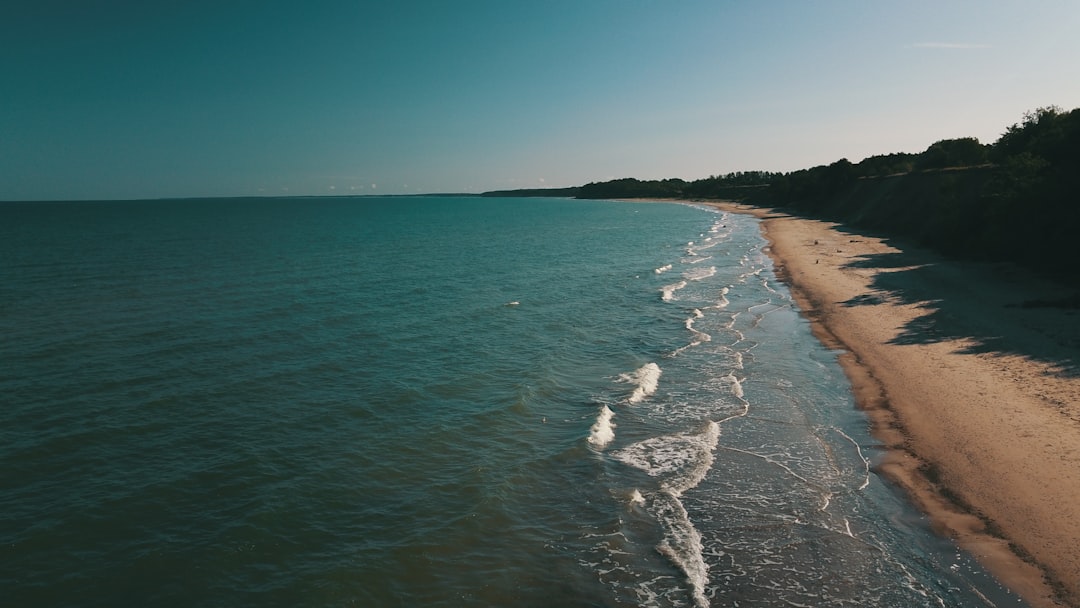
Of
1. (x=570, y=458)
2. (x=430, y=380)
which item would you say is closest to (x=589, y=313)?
(x=430, y=380)

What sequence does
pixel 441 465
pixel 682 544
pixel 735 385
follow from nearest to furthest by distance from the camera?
1. pixel 682 544
2. pixel 441 465
3. pixel 735 385

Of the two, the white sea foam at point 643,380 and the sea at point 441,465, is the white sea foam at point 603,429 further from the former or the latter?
the white sea foam at point 643,380

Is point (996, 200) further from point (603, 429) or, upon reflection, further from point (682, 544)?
point (682, 544)

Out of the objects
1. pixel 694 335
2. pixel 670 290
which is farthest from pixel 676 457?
pixel 670 290

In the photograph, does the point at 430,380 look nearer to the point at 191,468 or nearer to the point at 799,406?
the point at 191,468

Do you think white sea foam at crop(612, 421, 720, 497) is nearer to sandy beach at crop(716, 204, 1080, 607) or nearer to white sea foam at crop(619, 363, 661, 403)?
white sea foam at crop(619, 363, 661, 403)

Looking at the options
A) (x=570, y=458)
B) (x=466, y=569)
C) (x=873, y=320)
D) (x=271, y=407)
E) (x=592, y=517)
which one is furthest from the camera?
(x=873, y=320)
